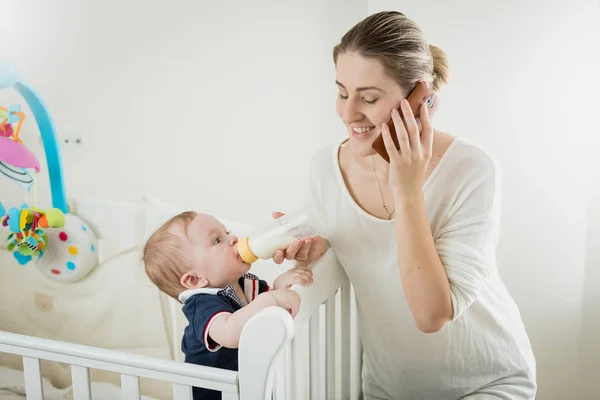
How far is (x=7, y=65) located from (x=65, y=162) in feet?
1.08

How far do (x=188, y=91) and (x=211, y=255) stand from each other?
0.58m

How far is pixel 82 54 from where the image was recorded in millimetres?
1888

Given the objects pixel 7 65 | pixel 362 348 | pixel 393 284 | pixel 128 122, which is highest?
pixel 7 65

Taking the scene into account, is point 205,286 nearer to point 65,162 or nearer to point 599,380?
point 65,162

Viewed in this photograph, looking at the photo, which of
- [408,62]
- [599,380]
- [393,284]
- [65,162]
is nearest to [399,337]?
[393,284]

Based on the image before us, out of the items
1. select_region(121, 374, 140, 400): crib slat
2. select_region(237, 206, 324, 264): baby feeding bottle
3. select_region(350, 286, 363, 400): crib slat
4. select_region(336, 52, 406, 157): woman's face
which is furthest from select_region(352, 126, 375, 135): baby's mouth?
select_region(121, 374, 140, 400): crib slat

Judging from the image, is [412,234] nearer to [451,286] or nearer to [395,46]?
[451,286]

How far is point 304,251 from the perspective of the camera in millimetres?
1380

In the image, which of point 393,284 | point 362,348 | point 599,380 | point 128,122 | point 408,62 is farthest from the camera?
point 128,122

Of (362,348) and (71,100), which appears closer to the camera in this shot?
(362,348)

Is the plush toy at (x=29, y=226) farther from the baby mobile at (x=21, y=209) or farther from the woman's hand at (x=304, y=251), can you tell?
the woman's hand at (x=304, y=251)

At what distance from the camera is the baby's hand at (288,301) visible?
1147 millimetres

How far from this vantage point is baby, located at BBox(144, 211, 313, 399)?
1.33 metres

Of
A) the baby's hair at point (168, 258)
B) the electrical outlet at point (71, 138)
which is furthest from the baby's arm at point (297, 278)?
the electrical outlet at point (71, 138)
